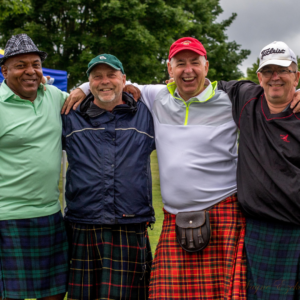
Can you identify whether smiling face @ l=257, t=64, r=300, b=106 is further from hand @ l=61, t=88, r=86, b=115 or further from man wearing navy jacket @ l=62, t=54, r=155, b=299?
hand @ l=61, t=88, r=86, b=115

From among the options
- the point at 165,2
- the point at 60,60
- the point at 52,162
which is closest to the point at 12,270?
the point at 52,162

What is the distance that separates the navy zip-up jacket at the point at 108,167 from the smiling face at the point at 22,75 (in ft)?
1.18

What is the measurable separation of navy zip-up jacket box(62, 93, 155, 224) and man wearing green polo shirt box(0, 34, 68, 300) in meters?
0.15

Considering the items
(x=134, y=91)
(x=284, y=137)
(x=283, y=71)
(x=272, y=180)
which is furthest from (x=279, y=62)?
(x=134, y=91)

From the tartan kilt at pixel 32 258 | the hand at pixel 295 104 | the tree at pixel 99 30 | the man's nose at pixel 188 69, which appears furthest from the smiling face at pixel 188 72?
the tree at pixel 99 30

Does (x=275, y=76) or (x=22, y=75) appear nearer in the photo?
(x=275, y=76)

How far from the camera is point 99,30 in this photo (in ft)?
41.4

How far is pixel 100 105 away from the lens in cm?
289

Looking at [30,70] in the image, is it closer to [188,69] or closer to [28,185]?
[28,185]

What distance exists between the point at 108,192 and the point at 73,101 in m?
0.75

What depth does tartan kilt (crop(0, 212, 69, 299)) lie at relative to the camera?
273 cm

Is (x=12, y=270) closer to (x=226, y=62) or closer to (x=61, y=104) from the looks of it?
(x=61, y=104)

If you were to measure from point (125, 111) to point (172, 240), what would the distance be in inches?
38.0

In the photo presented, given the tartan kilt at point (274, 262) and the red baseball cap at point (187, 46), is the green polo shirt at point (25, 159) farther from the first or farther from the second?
the tartan kilt at point (274, 262)
